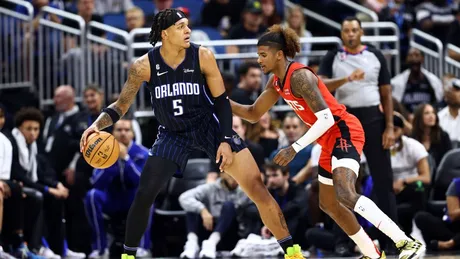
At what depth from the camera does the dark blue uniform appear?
784cm

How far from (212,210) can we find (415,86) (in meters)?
3.68

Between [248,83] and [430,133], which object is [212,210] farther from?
[430,133]

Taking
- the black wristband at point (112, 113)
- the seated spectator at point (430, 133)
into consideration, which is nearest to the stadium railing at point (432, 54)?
the seated spectator at point (430, 133)

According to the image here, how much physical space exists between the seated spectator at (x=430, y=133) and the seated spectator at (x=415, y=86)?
4.48ft

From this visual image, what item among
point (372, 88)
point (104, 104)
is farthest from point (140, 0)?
point (372, 88)

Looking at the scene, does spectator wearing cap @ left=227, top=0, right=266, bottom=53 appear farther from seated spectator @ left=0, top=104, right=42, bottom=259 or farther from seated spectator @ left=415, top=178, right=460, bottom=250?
seated spectator @ left=0, top=104, right=42, bottom=259

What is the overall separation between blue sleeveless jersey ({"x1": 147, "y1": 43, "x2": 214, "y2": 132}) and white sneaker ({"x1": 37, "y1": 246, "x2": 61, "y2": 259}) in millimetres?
3521

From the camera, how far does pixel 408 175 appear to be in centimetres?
1123

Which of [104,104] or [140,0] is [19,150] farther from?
[140,0]

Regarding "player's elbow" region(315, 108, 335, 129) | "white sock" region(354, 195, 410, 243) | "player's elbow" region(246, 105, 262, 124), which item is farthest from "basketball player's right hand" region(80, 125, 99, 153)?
"white sock" region(354, 195, 410, 243)

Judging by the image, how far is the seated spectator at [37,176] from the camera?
11.0 m

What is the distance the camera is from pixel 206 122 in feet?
26.2

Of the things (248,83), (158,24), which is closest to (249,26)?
(248,83)

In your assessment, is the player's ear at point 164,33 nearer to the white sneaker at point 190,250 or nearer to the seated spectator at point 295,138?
the white sneaker at point 190,250
